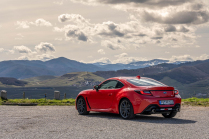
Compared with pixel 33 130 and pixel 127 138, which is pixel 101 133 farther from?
pixel 33 130

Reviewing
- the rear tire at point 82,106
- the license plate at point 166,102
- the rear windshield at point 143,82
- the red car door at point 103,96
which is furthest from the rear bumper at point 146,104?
the rear tire at point 82,106

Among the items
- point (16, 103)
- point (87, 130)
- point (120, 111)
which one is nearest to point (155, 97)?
point (120, 111)

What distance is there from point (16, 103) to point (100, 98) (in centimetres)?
1090

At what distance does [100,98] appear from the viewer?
35.5ft

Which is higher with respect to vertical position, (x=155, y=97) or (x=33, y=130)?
(x=155, y=97)

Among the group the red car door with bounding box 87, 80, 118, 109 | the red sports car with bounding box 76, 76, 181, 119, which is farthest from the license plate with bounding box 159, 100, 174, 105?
the red car door with bounding box 87, 80, 118, 109

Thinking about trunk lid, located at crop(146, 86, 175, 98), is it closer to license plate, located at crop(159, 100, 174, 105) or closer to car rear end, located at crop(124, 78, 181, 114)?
car rear end, located at crop(124, 78, 181, 114)

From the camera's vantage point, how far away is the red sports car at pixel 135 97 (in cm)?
917

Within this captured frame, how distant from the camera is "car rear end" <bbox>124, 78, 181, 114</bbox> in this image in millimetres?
9125

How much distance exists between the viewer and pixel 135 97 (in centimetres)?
929

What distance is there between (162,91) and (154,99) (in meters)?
0.49

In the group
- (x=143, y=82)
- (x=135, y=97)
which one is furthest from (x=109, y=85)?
(x=135, y=97)

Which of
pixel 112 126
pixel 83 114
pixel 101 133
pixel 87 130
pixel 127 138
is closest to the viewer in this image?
pixel 127 138

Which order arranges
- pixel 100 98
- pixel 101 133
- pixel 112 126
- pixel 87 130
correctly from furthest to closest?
pixel 100 98, pixel 112 126, pixel 87 130, pixel 101 133
